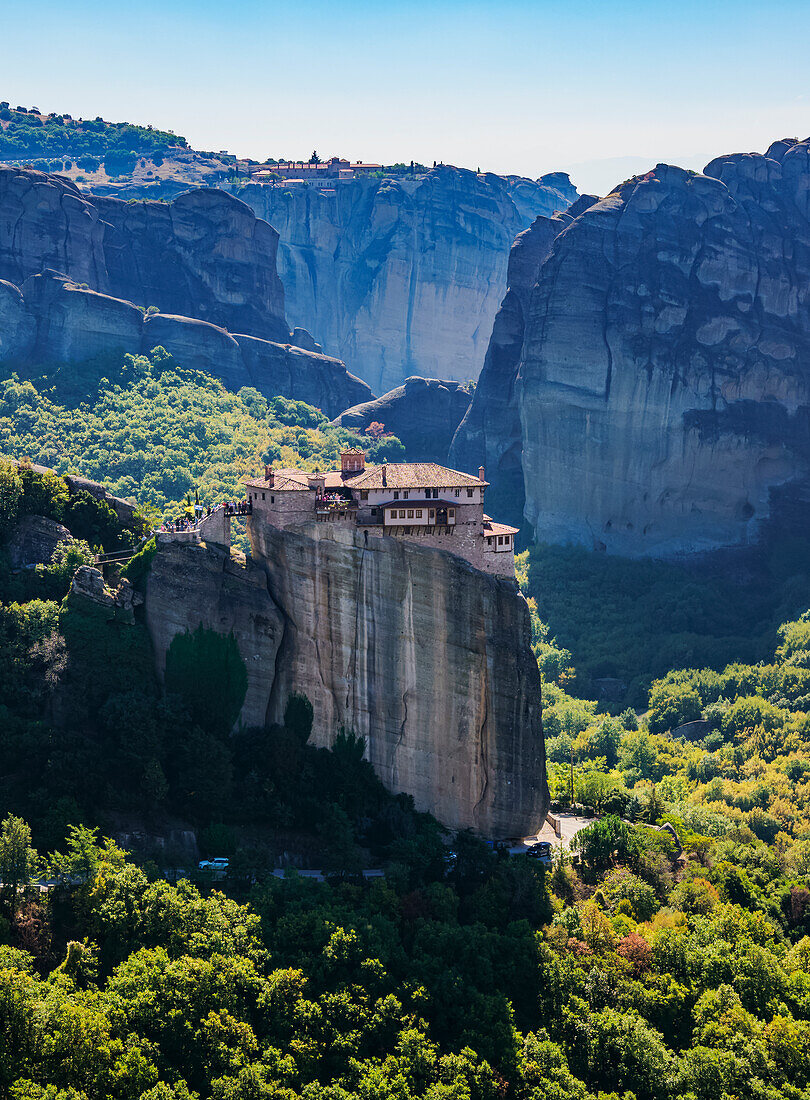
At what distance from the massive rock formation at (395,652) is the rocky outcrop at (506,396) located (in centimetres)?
8319

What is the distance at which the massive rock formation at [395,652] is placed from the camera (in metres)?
64.8

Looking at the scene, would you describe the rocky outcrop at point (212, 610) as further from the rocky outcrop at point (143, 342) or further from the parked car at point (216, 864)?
the rocky outcrop at point (143, 342)

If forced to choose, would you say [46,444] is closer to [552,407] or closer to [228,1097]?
[552,407]

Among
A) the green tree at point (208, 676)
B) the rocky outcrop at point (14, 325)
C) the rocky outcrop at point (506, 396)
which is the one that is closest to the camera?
the green tree at point (208, 676)

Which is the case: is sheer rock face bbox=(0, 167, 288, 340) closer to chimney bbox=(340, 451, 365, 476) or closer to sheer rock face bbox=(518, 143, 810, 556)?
sheer rock face bbox=(518, 143, 810, 556)

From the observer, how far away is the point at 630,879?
6397cm

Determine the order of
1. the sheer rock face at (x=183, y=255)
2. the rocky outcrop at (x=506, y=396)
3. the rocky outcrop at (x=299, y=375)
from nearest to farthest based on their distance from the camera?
1. the sheer rock face at (x=183, y=255)
2. the rocky outcrop at (x=506, y=396)
3. the rocky outcrop at (x=299, y=375)

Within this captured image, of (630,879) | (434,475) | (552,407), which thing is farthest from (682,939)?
(552,407)

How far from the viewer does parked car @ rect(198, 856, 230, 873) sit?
59237 mm

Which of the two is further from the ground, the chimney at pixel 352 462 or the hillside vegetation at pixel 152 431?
the chimney at pixel 352 462

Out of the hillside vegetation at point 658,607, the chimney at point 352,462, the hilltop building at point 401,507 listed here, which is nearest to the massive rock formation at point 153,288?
the hillside vegetation at point 658,607

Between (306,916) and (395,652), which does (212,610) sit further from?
(306,916)

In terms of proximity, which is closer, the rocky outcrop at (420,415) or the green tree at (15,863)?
the green tree at (15,863)

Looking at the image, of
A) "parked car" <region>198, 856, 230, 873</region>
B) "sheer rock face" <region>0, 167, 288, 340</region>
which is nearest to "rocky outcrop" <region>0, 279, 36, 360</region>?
"sheer rock face" <region>0, 167, 288, 340</region>
